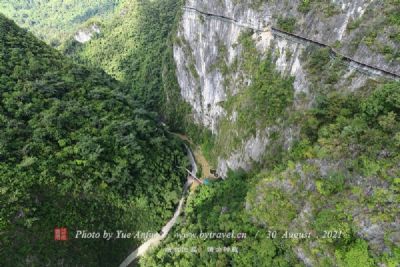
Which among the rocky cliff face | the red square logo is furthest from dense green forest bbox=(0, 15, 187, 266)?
the rocky cliff face

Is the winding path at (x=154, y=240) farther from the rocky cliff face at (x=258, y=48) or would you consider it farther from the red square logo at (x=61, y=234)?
the rocky cliff face at (x=258, y=48)

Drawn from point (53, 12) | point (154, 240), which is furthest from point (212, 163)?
point (53, 12)

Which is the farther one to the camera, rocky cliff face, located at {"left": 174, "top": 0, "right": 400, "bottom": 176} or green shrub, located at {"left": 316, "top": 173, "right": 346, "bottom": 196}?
rocky cliff face, located at {"left": 174, "top": 0, "right": 400, "bottom": 176}

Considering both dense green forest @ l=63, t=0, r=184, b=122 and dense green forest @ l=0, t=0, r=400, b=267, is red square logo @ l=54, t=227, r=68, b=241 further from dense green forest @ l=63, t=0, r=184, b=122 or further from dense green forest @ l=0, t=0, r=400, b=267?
dense green forest @ l=63, t=0, r=184, b=122

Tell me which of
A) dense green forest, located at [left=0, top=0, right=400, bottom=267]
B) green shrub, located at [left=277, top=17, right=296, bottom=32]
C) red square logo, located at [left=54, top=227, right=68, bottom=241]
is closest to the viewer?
dense green forest, located at [left=0, top=0, right=400, bottom=267]

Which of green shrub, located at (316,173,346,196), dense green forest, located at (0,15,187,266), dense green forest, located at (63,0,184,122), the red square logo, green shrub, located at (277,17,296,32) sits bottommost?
the red square logo

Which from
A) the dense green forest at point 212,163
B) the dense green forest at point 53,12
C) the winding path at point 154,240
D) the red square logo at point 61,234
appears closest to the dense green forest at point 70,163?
the dense green forest at point 212,163
